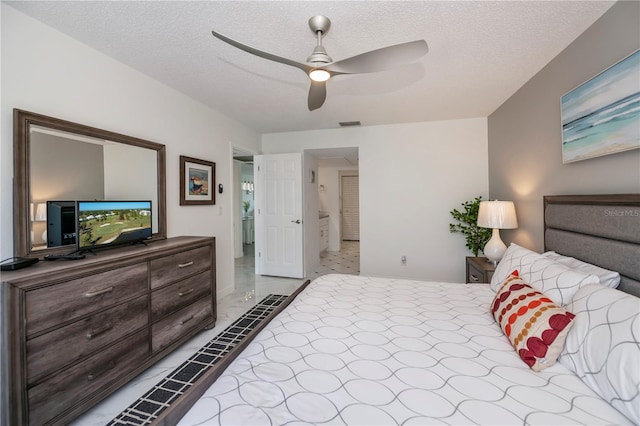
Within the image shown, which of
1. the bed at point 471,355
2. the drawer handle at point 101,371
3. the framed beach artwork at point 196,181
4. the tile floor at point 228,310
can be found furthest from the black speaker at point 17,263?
the framed beach artwork at point 196,181

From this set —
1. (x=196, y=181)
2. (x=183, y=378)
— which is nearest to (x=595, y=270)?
(x=183, y=378)

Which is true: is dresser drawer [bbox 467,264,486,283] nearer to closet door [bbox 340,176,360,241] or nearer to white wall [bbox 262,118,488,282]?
white wall [bbox 262,118,488,282]

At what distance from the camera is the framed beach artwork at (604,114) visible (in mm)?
1480

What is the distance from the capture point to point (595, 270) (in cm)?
154

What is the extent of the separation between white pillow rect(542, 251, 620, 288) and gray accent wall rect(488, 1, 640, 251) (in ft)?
1.55

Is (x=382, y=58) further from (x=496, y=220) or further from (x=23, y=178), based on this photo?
(x=23, y=178)

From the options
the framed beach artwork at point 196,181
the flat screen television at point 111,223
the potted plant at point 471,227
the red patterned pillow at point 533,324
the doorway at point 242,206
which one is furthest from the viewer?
the doorway at point 242,206

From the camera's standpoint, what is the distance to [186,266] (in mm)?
2404

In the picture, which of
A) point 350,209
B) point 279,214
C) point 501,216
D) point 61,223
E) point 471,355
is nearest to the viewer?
point 471,355

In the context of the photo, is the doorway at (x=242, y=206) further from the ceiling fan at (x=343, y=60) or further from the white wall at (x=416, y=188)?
the ceiling fan at (x=343, y=60)

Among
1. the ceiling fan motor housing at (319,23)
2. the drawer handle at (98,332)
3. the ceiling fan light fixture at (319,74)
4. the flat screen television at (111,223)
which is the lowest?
the drawer handle at (98,332)

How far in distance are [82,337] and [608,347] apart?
8.28 ft

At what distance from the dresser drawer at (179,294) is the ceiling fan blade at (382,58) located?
2051 millimetres

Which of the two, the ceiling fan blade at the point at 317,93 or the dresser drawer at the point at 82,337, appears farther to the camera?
the ceiling fan blade at the point at 317,93
